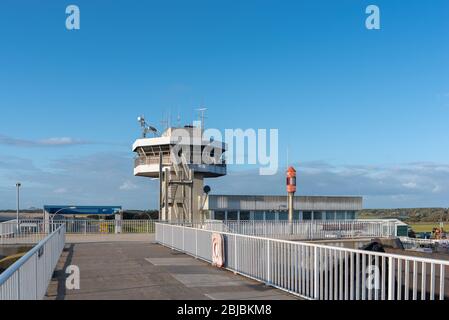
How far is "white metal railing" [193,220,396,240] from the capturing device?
1187 inches

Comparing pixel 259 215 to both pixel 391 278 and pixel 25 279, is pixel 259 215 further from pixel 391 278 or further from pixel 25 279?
pixel 25 279

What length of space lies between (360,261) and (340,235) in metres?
25.1

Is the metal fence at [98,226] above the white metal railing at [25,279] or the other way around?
the other way around

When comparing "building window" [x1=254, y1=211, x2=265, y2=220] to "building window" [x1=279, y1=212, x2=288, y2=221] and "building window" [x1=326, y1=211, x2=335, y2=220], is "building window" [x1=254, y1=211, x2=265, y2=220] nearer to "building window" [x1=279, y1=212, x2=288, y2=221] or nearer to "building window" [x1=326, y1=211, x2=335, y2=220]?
"building window" [x1=279, y1=212, x2=288, y2=221]

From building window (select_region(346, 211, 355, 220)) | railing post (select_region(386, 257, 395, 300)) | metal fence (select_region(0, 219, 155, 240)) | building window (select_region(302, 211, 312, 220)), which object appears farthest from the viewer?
building window (select_region(346, 211, 355, 220))

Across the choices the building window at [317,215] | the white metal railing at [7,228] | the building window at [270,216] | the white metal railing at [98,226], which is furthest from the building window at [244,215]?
the white metal railing at [7,228]

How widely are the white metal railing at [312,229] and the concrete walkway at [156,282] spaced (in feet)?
38.8

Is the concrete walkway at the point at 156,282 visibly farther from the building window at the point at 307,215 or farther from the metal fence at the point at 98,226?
the building window at the point at 307,215

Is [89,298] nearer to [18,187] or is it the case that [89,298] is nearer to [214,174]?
[18,187]

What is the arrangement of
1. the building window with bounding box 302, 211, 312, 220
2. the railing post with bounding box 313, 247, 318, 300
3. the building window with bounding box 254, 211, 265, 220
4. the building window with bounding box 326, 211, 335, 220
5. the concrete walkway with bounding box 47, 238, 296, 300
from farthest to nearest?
the building window with bounding box 326, 211, 335, 220
the building window with bounding box 302, 211, 312, 220
the building window with bounding box 254, 211, 265, 220
the concrete walkway with bounding box 47, 238, 296, 300
the railing post with bounding box 313, 247, 318, 300

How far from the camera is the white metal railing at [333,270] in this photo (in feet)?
24.3

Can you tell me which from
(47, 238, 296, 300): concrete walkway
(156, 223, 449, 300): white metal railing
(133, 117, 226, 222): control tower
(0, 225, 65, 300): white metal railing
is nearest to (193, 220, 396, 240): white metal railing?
(133, 117, 226, 222): control tower

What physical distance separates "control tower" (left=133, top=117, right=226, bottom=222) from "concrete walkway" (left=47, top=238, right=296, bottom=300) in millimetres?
20645
